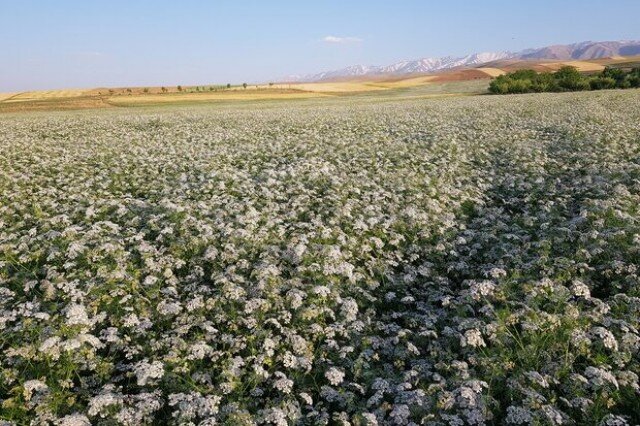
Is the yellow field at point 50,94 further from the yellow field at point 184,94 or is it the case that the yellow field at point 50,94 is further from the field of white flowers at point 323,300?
the field of white flowers at point 323,300

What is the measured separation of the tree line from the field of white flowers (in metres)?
71.7

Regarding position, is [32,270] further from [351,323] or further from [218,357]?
[351,323]

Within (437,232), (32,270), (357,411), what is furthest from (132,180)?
(357,411)

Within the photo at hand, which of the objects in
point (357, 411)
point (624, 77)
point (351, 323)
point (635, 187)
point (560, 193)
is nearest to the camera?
point (357, 411)

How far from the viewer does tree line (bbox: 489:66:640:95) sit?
251 ft

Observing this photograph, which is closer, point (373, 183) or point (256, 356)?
point (256, 356)

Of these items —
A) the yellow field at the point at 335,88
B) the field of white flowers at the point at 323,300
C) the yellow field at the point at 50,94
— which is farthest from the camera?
the yellow field at the point at 335,88

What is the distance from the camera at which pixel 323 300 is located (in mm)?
7785

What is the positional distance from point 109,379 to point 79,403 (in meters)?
0.65

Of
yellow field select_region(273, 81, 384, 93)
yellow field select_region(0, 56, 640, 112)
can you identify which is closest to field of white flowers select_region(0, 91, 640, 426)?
yellow field select_region(0, 56, 640, 112)

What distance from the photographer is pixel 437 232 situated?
1125cm

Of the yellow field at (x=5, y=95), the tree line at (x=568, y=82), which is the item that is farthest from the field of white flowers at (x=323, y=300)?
the yellow field at (x=5, y=95)

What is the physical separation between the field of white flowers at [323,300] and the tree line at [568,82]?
71.7 metres

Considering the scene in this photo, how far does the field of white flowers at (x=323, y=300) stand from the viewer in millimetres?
5699
